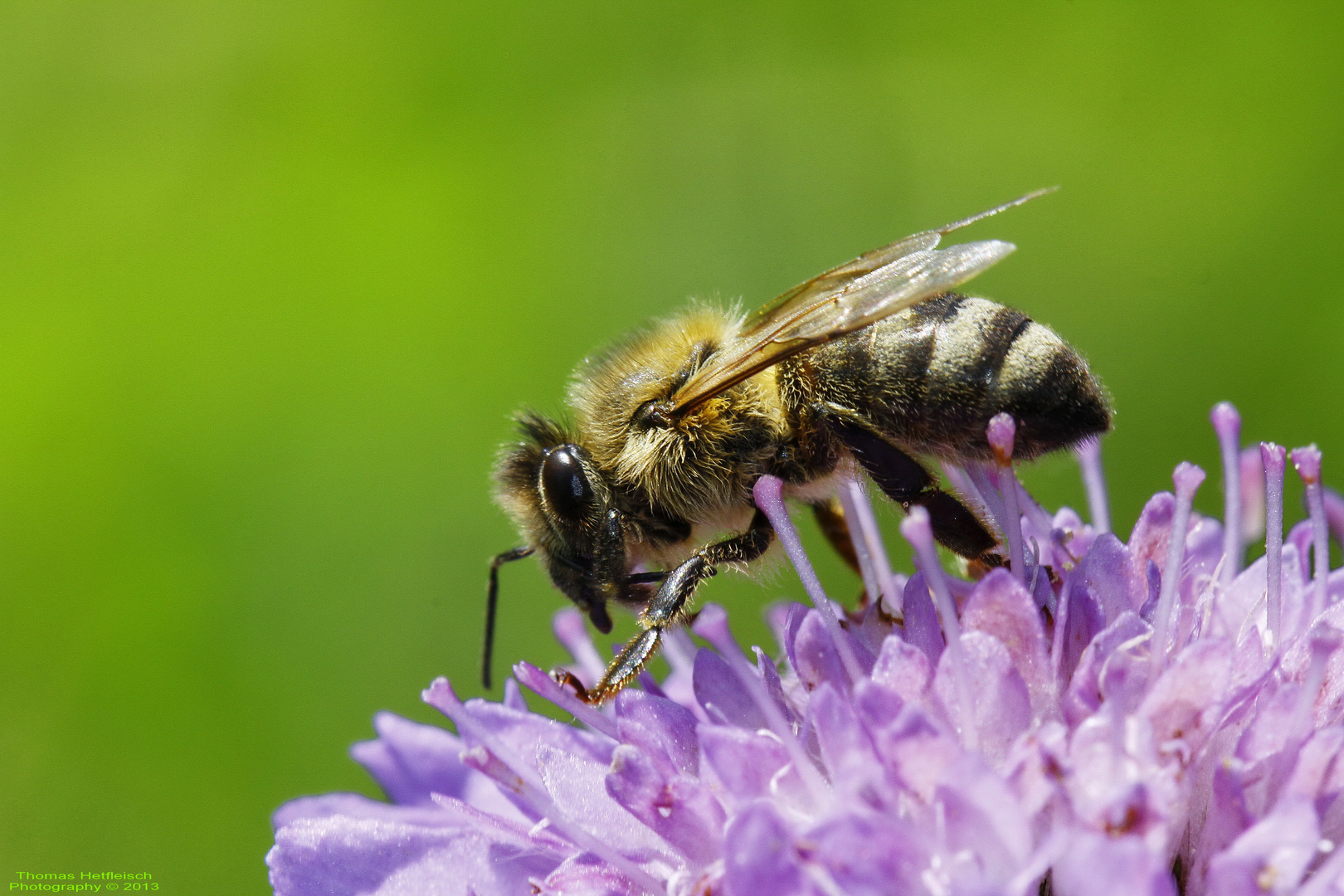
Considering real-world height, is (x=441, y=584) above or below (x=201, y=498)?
below

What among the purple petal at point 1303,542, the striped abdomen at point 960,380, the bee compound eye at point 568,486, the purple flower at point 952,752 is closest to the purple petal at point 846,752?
the purple flower at point 952,752

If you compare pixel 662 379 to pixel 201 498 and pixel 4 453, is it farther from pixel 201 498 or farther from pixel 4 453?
pixel 4 453

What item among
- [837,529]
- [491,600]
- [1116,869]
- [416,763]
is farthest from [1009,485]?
[491,600]

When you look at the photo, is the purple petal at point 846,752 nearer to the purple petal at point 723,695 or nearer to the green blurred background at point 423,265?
the purple petal at point 723,695

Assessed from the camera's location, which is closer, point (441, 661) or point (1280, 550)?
point (1280, 550)

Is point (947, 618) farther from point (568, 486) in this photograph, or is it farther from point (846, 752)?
point (568, 486)

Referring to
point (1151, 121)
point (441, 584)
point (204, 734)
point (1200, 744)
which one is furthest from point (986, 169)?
point (1200, 744)
